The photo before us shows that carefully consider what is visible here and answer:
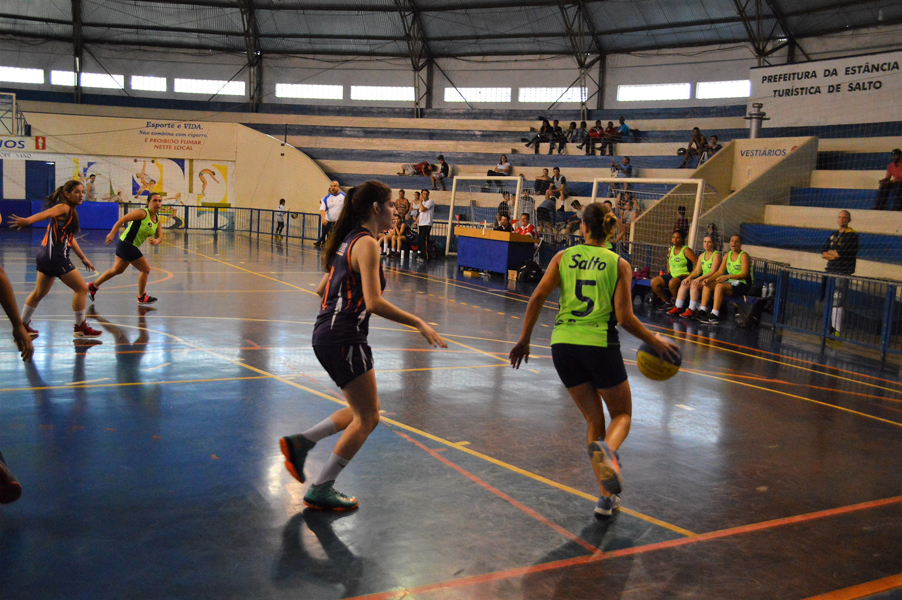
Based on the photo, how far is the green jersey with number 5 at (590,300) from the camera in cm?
425

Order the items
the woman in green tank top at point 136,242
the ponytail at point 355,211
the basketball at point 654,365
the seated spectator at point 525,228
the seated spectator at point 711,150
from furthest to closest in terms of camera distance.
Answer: the seated spectator at point 711,150 < the seated spectator at point 525,228 < the woman in green tank top at point 136,242 < the basketball at point 654,365 < the ponytail at point 355,211

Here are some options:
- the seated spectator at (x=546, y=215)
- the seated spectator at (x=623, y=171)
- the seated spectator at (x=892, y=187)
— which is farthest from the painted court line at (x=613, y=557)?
the seated spectator at (x=623, y=171)

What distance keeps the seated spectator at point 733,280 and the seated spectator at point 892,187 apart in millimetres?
5988

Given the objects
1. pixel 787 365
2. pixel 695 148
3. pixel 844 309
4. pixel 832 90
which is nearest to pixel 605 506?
pixel 787 365

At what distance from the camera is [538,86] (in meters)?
34.5

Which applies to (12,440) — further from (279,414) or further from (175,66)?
(175,66)

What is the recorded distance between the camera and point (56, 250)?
8469 mm

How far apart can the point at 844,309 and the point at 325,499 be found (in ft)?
31.6

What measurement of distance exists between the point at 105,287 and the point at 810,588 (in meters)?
12.1

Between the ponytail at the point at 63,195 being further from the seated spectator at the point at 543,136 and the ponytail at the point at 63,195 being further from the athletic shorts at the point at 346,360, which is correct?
the seated spectator at the point at 543,136

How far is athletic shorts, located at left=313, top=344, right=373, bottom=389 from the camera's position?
3943 mm

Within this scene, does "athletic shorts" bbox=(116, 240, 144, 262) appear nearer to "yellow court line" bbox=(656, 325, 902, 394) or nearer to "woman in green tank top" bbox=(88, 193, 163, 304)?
"woman in green tank top" bbox=(88, 193, 163, 304)

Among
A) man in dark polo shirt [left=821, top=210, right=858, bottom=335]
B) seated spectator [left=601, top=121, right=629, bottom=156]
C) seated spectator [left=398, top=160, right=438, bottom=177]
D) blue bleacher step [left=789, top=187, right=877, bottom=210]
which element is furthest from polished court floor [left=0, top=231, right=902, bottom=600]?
seated spectator [left=398, top=160, right=438, bottom=177]

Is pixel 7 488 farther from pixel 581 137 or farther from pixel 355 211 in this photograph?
pixel 581 137
